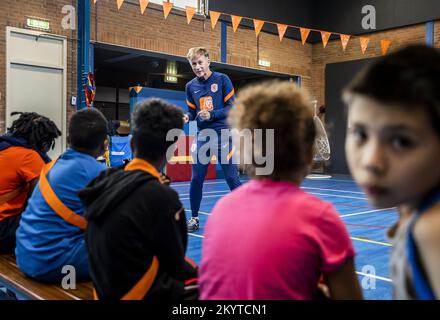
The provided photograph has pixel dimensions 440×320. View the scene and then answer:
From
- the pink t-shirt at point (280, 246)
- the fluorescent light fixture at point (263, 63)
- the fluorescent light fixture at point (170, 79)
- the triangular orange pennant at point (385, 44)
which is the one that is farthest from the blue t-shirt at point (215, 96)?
the fluorescent light fixture at point (170, 79)

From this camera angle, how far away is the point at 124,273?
61.6 inches

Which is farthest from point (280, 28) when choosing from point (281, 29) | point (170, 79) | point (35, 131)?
point (35, 131)

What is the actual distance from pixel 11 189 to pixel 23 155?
0.78ft

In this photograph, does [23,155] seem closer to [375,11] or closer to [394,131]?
[394,131]

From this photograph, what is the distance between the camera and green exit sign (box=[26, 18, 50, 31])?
27.8 feet

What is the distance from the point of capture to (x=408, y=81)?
0.76 metres

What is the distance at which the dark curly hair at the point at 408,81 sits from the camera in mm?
743

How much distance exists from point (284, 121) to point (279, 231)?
0.91ft

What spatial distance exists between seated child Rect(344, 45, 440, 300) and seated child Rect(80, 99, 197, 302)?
88cm

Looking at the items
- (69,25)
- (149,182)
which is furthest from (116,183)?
(69,25)

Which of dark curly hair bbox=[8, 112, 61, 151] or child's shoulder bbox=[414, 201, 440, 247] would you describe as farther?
dark curly hair bbox=[8, 112, 61, 151]

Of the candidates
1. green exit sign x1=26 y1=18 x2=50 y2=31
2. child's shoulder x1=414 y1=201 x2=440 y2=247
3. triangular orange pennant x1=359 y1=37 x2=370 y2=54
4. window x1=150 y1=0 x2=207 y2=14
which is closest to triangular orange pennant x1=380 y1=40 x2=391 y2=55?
triangular orange pennant x1=359 y1=37 x2=370 y2=54

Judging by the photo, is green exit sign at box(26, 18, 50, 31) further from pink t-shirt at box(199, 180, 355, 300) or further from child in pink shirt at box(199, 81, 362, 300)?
pink t-shirt at box(199, 180, 355, 300)
